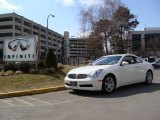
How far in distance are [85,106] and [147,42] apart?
332 ft

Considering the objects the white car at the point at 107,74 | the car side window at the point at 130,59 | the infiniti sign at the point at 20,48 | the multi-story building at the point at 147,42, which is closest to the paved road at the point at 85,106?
the white car at the point at 107,74

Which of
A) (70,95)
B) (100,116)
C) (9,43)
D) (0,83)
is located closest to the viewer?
(100,116)

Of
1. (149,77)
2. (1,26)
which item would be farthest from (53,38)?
(149,77)

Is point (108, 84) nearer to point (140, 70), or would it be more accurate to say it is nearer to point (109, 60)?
point (109, 60)

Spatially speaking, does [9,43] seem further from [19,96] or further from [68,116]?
[68,116]

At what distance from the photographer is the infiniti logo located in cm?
2045

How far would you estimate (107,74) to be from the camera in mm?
10852

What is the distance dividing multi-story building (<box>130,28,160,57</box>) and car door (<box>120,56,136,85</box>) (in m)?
78.2

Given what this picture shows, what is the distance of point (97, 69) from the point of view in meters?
10.8

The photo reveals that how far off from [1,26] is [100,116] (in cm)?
9069

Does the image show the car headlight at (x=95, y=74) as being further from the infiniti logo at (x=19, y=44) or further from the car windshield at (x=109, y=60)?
the infiniti logo at (x=19, y=44)

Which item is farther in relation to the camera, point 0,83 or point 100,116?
point 0,83

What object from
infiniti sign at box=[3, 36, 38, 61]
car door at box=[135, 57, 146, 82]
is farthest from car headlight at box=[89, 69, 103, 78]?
infiniti sign at box=[3, 36, 38, 61]

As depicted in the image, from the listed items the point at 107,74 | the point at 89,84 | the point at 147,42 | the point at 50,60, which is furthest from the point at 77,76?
the point at 147,42
